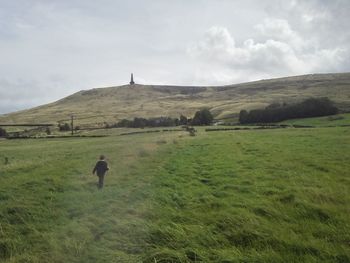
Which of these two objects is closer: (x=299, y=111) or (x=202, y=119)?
(x=299, y=111)

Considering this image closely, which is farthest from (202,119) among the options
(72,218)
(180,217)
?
(180,217)

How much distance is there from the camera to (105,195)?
17.8 m

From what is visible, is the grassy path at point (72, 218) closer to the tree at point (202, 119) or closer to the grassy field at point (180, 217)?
the grassy field at point (180, 217)

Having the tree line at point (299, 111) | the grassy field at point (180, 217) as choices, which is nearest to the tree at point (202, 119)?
the tree line at point (299, 111)

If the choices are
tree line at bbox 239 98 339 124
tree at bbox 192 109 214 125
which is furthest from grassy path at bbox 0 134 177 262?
tree at bbox 192 109 214 125

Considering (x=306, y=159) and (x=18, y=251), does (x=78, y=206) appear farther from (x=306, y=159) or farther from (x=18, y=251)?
(x=306, y=159)

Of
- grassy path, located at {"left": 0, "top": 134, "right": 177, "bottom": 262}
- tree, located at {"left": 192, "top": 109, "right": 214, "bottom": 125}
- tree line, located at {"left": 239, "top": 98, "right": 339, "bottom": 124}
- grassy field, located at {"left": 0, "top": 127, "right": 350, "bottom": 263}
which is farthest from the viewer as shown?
tree, located at {"left": 192, "top": 109, "right": 214, "bottom": 125}

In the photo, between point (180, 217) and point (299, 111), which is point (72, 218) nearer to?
point (180, 217)

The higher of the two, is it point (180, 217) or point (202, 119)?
point (202, 119)

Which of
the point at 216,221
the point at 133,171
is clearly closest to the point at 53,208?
the point at 216,221

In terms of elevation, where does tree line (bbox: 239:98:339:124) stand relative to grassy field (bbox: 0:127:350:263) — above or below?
above

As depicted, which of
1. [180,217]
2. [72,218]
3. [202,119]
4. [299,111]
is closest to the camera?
[180,217]

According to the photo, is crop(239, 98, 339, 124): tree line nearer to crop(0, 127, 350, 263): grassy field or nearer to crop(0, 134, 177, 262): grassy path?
crop(0, 127, 350, 263): grassy field

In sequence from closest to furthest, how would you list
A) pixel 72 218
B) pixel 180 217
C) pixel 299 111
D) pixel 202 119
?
pixel 180 217, pixel 72 218, pixel 299 111, pixel 202 119
